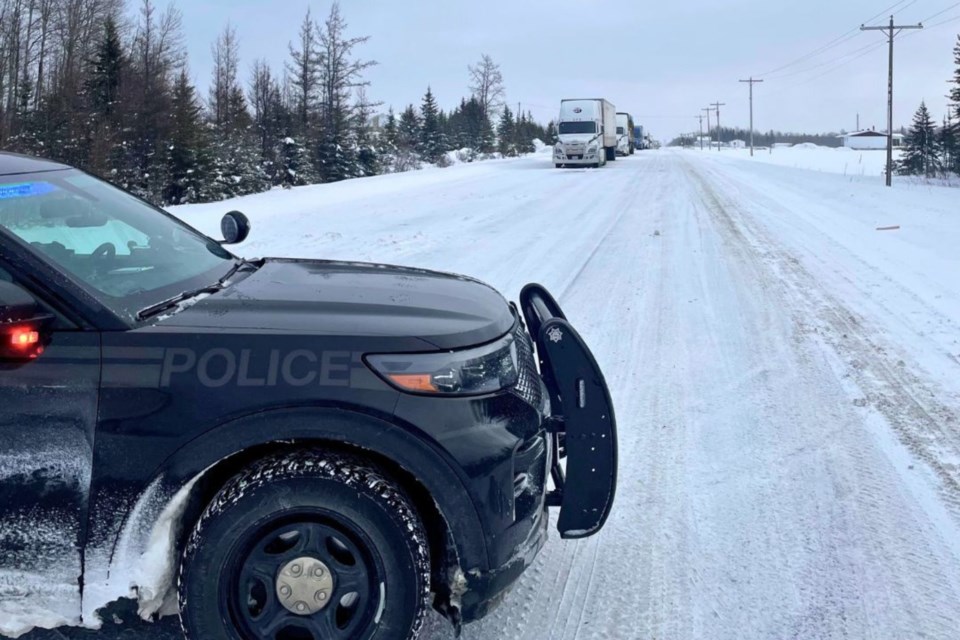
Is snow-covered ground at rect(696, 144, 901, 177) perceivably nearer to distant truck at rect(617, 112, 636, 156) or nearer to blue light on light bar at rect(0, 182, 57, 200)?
distant truck at rect(617, 112, 636, 156)

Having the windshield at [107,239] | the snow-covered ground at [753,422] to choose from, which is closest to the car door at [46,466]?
the windshield at [107,239]

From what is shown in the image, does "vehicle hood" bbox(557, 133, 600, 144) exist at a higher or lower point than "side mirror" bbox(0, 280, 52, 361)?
higher

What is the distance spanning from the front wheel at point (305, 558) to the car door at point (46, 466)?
1.19 feet

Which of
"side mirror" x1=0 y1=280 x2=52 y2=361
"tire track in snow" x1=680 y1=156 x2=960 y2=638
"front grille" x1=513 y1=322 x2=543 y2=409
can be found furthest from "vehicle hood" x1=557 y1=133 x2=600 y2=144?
"side mirror" x1=0 y1=280 x2=52 y2=361

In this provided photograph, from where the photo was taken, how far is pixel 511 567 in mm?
2758

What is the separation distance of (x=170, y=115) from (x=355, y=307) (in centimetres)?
3054

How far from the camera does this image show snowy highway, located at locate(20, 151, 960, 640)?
3.27 m

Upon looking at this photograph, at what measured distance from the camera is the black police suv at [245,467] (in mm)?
2533

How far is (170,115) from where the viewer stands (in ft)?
100

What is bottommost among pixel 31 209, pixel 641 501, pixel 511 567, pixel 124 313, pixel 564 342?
pixel 641 501

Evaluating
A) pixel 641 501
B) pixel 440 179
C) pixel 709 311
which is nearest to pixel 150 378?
pixel 641 501

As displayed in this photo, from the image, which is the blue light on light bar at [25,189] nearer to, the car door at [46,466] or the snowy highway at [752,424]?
the car door at [46,466]

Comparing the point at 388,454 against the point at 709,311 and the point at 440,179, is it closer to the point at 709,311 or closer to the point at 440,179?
the point at 709,311

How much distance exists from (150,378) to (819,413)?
4.23 meters
